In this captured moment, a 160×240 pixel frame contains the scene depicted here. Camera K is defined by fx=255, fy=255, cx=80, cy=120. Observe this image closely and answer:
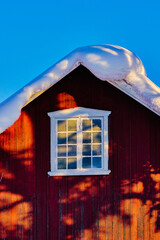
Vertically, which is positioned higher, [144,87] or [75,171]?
[144,87]

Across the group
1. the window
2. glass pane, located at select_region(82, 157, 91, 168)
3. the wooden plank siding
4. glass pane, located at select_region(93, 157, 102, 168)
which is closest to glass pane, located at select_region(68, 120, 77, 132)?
the window

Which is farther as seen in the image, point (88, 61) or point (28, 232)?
point (28, 232)

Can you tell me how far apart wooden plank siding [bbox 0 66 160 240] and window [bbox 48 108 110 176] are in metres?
0.16

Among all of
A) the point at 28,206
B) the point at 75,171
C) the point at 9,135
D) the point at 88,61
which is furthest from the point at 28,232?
the point at 88,61

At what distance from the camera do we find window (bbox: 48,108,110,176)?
19.2 ft

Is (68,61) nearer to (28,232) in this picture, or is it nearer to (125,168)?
(125,168)

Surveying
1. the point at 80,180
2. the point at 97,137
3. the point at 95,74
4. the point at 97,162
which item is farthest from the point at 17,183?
the point at 95,74

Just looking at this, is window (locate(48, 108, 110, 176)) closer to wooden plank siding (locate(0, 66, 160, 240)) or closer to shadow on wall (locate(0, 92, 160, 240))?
wooden plank siding (locate(0, 66, 160, 240))

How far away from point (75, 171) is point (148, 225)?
219 centimetres

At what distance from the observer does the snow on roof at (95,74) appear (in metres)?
4.81

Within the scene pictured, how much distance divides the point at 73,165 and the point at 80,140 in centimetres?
61

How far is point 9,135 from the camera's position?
19.4ft

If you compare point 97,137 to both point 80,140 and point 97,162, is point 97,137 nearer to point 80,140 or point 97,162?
point 80,140

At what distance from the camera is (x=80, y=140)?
5879 mm
